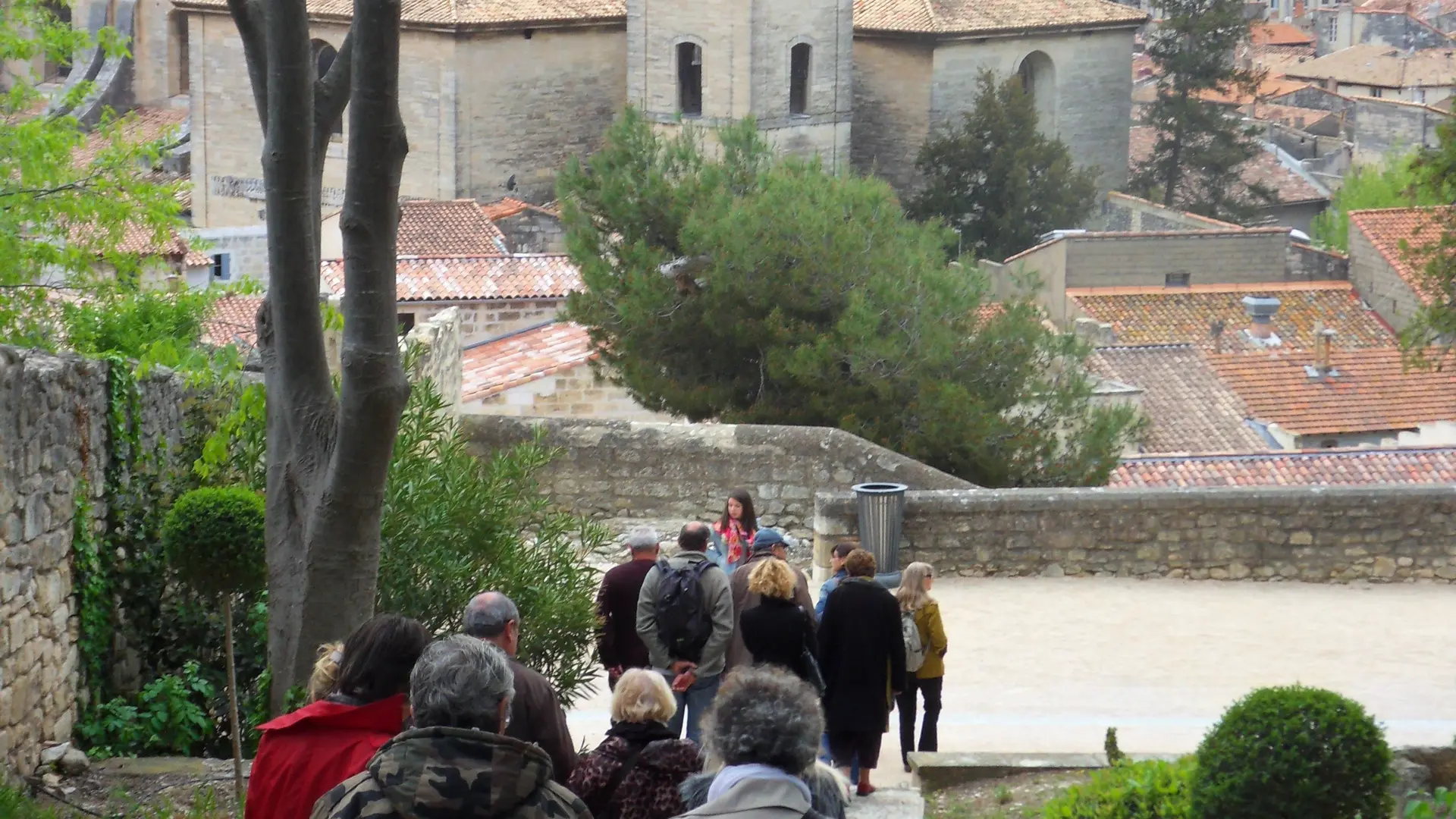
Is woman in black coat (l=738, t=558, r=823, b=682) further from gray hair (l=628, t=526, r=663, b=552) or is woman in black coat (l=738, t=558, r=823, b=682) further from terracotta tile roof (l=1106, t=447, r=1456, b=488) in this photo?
terracotta tile roof (l=1106, t=447, r=1456, b=488)

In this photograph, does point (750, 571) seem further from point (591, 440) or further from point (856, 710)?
point (591, 440)

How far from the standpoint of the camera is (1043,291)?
3997cm

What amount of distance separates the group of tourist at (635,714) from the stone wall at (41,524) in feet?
7.04

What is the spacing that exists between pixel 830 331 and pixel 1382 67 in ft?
223

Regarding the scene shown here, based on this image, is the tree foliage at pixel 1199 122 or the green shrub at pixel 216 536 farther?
the tree foliage at pixel 1199 122

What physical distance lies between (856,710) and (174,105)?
176ft

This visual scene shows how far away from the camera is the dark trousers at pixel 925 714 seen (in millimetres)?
7926

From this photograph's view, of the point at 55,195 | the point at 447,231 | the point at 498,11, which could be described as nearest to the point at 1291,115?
the point at 498,11

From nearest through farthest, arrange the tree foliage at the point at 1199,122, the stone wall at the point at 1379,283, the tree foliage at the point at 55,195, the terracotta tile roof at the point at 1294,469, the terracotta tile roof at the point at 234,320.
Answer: the tree foliage at the point at 55,195
the terracotta tile roof at the point at 1294,469
the terracotta tile roof at the point at 234,320
the stone wall at the point at 1379,283
the tree foliage at the point at 1199,122

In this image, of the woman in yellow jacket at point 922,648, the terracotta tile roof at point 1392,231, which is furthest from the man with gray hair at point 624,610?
the terracotta tile roof at point 1392,231

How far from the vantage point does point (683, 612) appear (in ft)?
23.5

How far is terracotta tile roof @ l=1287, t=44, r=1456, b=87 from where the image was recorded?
7600 centimetres

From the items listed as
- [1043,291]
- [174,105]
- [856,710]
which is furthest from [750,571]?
[174,105]

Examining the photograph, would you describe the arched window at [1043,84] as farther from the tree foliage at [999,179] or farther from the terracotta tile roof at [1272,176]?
the terracotta tile roof at [1272,176]
